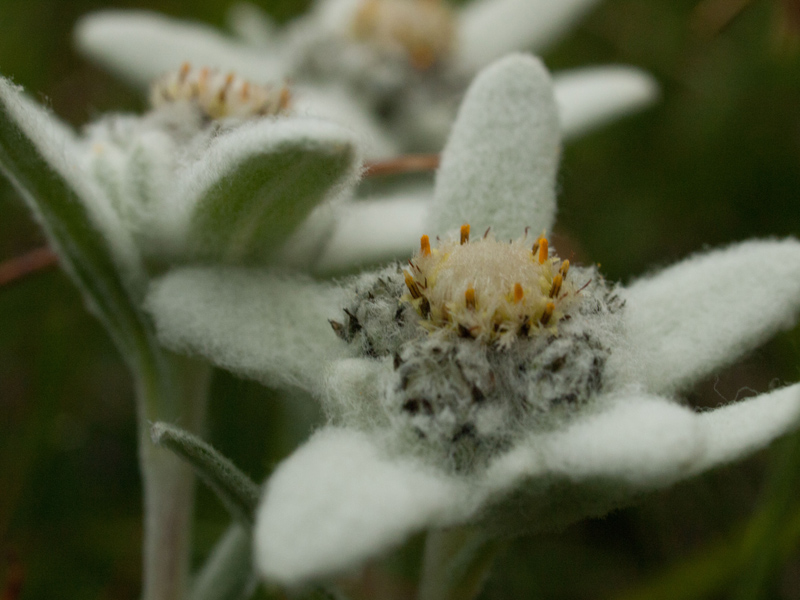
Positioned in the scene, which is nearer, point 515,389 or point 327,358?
point 515,389

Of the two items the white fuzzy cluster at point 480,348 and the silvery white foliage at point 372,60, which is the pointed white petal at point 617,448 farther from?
the silvery white foliage at point 372,60

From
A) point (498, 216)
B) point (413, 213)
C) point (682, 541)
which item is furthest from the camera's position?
point (682, 541)

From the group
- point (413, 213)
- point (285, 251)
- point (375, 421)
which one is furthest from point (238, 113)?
point (375, 421)

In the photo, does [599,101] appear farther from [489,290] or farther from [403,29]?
[489,290]

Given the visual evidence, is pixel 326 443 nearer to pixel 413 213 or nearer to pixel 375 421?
pixel 375 421

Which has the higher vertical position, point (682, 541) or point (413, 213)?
point (413, 213)

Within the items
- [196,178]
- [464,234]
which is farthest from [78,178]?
[464,234]
